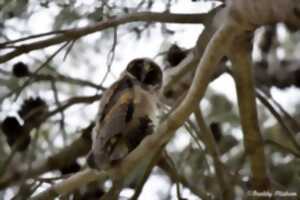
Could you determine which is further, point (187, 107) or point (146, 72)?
point (146, 72)

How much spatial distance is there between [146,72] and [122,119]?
0.36 m

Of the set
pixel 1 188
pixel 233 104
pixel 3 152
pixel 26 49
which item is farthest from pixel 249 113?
pixel 233 104

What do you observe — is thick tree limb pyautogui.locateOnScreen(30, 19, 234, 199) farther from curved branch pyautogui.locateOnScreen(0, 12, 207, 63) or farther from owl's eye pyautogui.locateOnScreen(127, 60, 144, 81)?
owl's eye pyautogui.locateOnScreen(127, 60, 144, 81)

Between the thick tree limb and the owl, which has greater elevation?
the thick tree limb

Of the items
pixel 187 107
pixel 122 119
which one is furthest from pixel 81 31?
pixel 187 107

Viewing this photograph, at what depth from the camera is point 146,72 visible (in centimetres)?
283

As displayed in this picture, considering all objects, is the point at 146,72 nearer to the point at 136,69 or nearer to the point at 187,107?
the point at 136,69

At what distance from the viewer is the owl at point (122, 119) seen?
2430 millimetres

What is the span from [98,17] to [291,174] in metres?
1.28

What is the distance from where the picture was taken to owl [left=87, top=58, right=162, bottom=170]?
2.43 meters

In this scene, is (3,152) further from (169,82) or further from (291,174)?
(291,174)

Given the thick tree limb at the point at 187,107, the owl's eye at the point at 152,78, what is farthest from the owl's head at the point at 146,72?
the thick tree limb at the point at 187,107

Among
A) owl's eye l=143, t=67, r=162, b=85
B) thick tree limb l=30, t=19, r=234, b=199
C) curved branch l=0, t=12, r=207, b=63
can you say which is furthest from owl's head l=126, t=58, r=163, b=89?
thick tree limb l=30, t=19, r=234, b=199

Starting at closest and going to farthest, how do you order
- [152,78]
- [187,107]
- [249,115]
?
[187,107], [249,115], [152,78]
